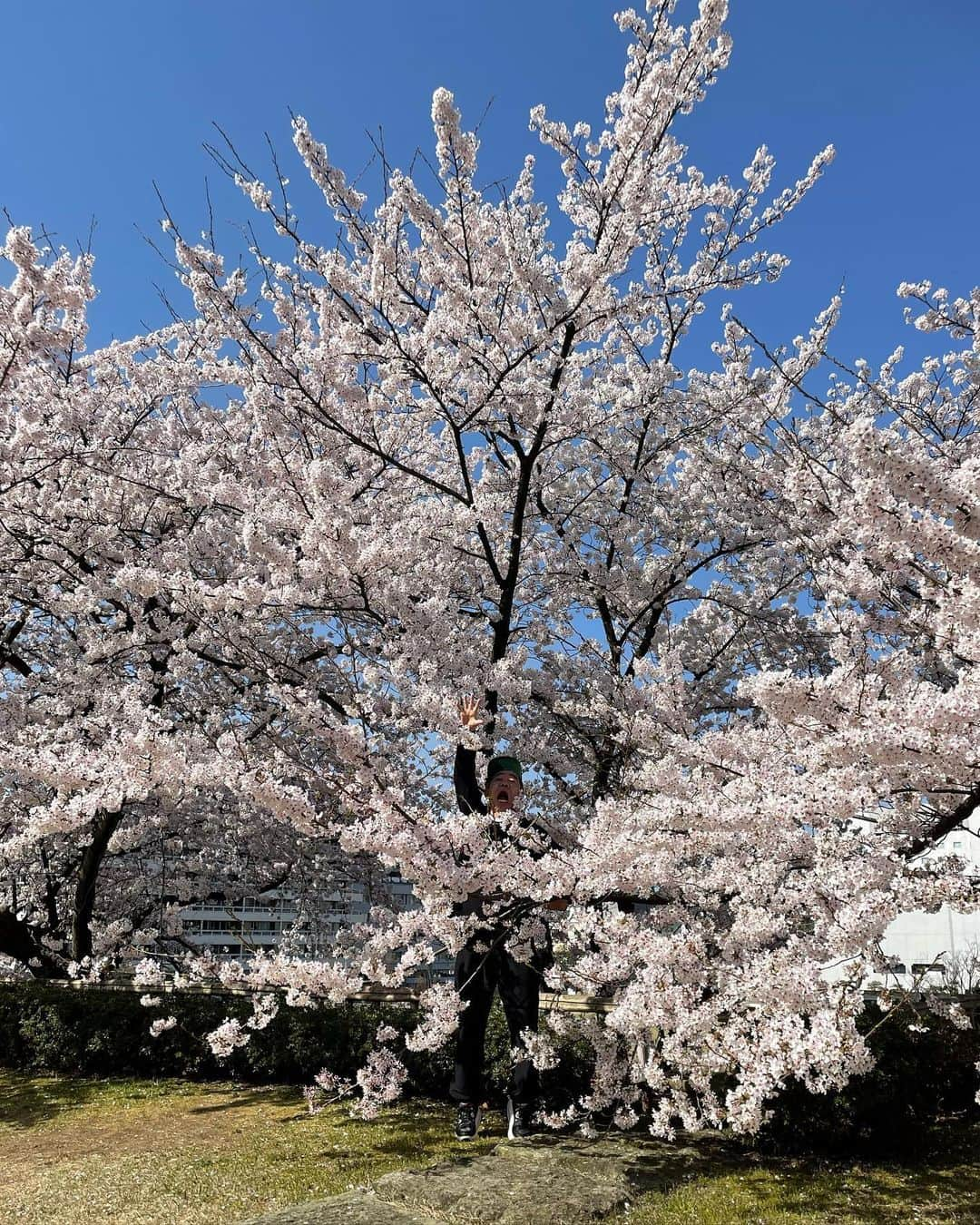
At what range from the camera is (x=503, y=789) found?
252 inches

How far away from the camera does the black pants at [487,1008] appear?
6.09 m

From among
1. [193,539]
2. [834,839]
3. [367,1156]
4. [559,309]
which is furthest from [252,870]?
[834,839]

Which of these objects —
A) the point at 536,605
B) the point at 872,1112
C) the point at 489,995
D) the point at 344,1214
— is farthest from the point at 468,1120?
the point at 536,605

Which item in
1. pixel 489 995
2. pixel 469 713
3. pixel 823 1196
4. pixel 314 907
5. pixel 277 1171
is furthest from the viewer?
pixel 314 907

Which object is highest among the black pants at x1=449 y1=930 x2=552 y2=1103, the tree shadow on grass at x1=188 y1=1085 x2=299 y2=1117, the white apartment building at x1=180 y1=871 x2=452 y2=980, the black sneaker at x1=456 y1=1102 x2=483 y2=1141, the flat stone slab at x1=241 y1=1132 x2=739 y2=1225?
the white apartment building at x1=180 y1=871 x2=452 y2=980

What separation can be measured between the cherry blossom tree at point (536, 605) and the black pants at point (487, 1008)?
Result: 1.14 ft

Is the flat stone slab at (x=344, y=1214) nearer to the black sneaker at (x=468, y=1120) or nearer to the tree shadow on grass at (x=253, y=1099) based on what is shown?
the black sneaker at (x=468, y=1120)

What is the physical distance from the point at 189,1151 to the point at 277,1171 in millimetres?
1059

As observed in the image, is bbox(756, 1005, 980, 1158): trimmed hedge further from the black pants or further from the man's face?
the man's face

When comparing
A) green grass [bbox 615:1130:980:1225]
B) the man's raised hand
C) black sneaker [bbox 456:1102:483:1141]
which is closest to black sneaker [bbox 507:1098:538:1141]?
black sneaker [bbox 456:1102:483:1141]

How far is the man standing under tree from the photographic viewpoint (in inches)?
243

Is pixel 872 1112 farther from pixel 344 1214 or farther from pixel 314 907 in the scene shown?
pixel 314 907

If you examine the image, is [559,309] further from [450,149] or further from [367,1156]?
[367,1156]

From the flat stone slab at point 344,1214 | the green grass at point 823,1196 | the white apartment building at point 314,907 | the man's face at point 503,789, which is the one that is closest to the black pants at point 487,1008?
the man's face at point 503,789
